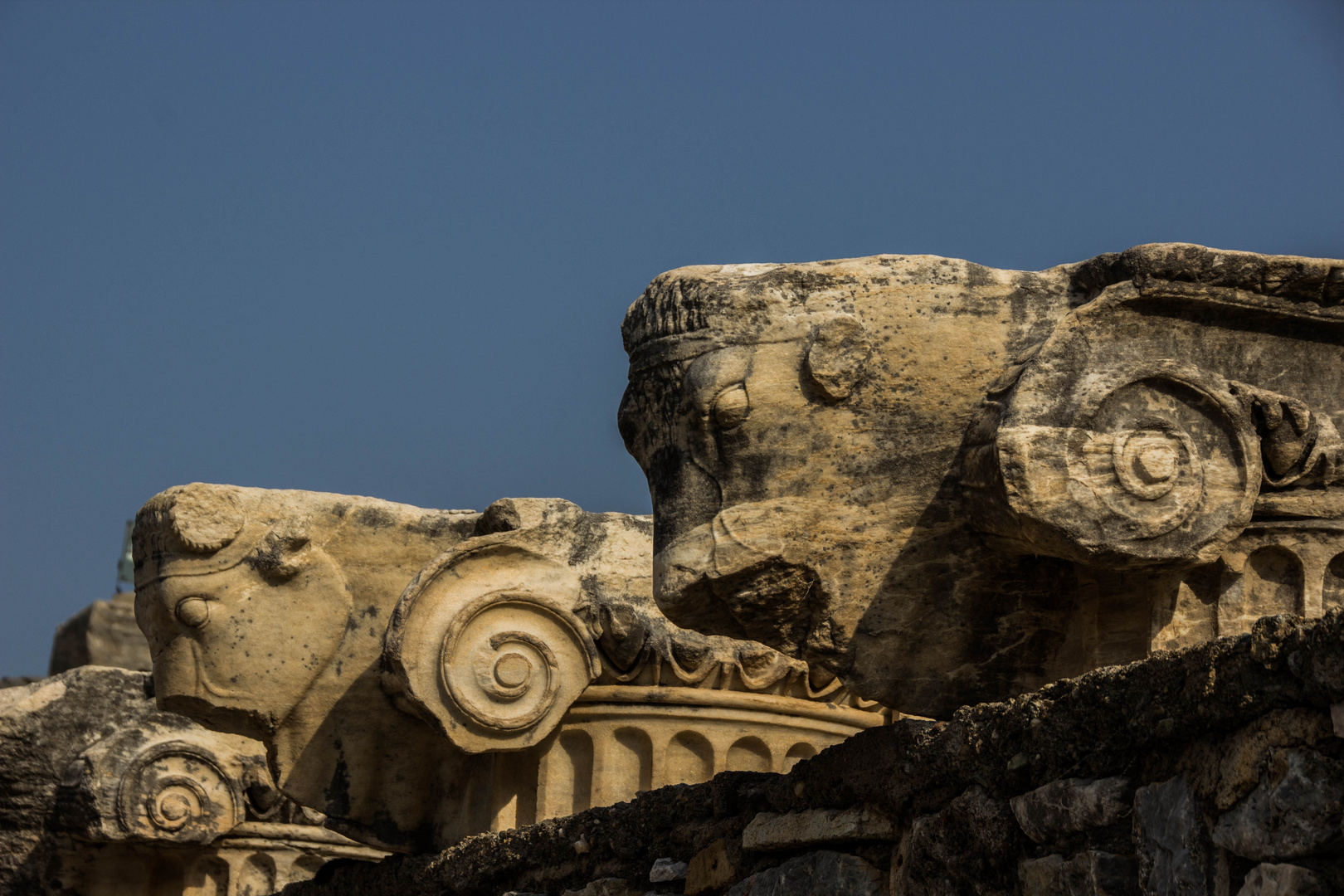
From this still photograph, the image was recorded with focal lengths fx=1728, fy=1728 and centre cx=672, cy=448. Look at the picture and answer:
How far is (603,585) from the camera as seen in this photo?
6.13 meters

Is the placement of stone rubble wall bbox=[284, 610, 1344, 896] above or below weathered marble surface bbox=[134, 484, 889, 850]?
below

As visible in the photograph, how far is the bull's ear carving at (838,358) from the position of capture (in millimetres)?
4031

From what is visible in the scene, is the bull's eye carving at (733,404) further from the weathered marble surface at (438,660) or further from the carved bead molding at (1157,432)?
the weathered marble surface at (438,660)

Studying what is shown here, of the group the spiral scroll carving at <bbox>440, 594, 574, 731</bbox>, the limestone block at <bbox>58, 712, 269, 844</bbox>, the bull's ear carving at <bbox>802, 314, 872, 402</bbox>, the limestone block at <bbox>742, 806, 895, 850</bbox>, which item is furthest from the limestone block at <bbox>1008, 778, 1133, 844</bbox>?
the limestone block at <bbox>58, 712, 269, 844</bbox>

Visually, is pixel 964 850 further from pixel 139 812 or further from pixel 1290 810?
pixel 139 812

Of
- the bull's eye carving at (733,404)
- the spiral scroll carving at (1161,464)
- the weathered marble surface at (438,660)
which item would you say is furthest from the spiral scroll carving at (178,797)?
the spiral scroll carving at (1161,464)

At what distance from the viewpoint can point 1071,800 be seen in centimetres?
301

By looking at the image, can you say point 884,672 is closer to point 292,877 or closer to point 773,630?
point 773,630

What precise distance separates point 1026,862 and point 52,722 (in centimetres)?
628

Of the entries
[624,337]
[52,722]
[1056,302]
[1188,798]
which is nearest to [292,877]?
[52,722]

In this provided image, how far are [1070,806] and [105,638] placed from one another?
10.2 meters

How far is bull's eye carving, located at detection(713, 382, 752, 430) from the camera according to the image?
407 cm

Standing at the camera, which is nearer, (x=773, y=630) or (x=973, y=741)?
(x=973, y=741)

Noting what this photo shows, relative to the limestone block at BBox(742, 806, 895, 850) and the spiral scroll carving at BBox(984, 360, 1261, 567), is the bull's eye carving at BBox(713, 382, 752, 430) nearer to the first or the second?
the spiral scroll carving at BBox(984, 360, 1261, 567)
